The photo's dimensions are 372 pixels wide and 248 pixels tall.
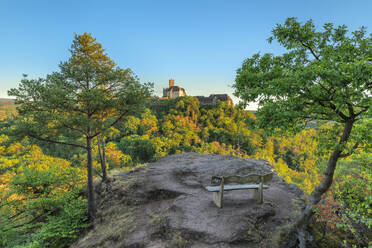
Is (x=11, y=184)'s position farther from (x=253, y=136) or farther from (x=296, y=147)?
(x=296, y=147)

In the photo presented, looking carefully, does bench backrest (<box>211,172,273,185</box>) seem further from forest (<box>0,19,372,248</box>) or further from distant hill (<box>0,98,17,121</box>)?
distant hill (<box>0,98,17,121</box>)

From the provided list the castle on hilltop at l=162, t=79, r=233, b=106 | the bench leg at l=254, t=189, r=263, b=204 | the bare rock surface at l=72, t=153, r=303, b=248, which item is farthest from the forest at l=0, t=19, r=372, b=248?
the castle on hilltop at l=162, t=79, r=233, b=106

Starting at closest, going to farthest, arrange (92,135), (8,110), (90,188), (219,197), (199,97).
A: 1. (219,197)
2. (90,188)
3. (92,135)
4. (8,110)
5. (199,97)

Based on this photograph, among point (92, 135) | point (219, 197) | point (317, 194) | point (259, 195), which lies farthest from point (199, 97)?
point (317, 194)

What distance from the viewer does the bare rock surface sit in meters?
3.70

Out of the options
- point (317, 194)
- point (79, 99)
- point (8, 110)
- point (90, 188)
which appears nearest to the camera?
point (317, 194)

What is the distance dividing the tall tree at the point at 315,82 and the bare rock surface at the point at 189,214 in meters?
0.90

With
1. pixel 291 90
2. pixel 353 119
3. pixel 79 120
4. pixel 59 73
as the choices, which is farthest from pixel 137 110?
pixel 353 119

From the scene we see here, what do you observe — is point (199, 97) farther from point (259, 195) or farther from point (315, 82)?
point (315, 82)

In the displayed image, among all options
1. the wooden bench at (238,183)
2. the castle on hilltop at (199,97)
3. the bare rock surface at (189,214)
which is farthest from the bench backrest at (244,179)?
the castle on hilltop at (199,97)

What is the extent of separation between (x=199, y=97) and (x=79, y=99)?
5282cm

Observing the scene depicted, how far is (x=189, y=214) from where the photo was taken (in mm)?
4523

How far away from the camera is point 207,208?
471cm

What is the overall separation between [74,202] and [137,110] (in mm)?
5655
